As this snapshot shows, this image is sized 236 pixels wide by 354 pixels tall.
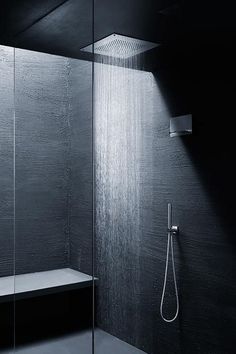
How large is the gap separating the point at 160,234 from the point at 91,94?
2.79 feet

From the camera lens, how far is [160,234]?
2.29 m

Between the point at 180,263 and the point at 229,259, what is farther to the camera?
the point at 180,263

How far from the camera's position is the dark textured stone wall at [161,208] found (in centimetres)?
206

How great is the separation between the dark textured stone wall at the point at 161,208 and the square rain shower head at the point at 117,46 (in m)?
0.08

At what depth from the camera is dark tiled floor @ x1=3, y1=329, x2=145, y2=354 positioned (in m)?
2.04

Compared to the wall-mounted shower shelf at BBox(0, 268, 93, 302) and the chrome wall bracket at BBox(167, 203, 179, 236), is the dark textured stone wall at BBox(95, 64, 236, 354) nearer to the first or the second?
the chrome wall bracket at BBox(167, 203, 179, 236)

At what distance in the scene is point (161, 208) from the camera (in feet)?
7.47

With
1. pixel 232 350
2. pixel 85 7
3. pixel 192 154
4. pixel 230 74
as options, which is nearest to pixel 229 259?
pixel 232 350

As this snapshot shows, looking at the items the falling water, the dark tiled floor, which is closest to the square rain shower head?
the falling water

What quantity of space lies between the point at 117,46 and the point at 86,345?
1.51 meters

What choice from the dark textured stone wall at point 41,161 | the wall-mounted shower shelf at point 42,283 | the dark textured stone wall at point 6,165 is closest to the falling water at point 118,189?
the wall-mounted shower shelf at point 42,283

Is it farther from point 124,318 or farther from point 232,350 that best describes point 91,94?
point 232,350

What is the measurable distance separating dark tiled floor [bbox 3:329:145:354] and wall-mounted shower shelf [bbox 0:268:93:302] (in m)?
0.25

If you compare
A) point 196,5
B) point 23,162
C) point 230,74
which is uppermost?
point 196,5
